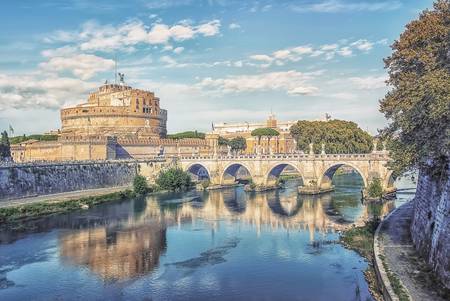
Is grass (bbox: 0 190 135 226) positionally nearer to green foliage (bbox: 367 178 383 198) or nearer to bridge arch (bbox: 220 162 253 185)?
bridge arch (bbox: 220 162 253 185)

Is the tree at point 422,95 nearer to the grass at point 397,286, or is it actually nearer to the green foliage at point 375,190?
the grass at point 397,286

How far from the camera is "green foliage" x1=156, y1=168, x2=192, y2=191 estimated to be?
38719 millimetres

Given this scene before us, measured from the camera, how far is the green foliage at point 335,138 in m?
45.0

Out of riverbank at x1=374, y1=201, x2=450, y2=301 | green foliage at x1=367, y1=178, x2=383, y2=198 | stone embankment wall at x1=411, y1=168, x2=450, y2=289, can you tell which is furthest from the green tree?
stone embankment wall at x1=411, y1=168, x2=450, y2=289

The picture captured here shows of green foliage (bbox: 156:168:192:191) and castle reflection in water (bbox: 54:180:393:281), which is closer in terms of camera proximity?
castle reflection in water (bbox: 54:180:393:281)

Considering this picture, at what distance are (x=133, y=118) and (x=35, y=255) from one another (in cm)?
3620

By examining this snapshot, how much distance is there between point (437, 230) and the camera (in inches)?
452

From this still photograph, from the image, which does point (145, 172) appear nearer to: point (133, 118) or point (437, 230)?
point (133, 118)

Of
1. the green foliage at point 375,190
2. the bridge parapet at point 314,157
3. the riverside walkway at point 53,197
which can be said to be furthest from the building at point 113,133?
the green foliage at point 375,190

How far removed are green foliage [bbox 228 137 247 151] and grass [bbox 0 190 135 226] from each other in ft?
105

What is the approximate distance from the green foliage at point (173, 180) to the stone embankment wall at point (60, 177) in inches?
160

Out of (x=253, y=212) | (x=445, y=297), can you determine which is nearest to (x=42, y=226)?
(x=253, y=212)

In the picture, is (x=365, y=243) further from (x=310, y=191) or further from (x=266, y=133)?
(x=266, y=133)

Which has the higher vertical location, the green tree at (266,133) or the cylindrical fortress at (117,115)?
the cylindrical fortress at (117,115)
